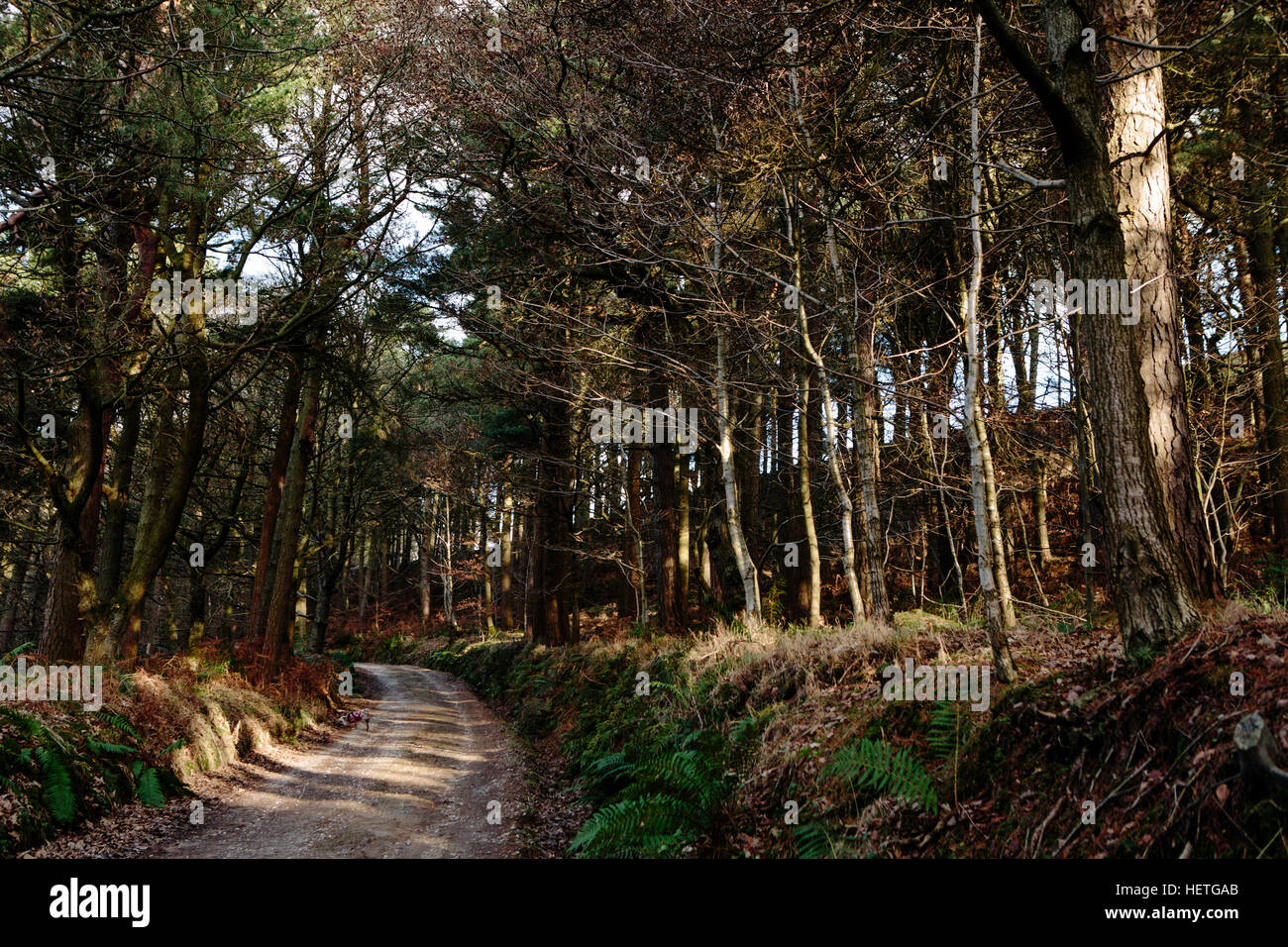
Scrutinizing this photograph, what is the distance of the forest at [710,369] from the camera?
4.50 meters

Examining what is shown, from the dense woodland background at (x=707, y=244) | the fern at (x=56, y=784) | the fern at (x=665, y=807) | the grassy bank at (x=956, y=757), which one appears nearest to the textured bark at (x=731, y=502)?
the dense woodland background at (x=707, y=244)

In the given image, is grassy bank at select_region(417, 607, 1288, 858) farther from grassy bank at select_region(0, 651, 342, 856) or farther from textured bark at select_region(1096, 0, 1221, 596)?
grassy bank at select_region(0, 651, 342, 856)

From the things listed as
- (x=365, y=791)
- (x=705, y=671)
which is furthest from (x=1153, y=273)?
(x=365, y=791)

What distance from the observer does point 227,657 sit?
12.3 meters

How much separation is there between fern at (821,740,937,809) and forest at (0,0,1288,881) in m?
0.03

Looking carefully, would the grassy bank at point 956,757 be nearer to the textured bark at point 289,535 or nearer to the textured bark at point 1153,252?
the textured bark at point 1153,252

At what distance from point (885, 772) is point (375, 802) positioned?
5606mm

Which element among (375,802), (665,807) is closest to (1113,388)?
(665,807)

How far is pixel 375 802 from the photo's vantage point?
298 inches

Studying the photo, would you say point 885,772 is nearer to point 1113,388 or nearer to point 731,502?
point 1113,388

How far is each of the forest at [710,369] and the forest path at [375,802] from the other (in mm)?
96

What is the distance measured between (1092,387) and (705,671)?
5447 millimetres
